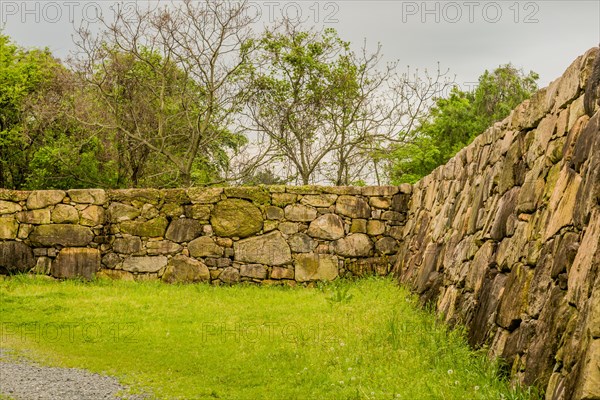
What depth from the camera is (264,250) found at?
38.8 ft

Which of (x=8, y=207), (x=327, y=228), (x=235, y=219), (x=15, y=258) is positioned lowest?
(x=15, y=258)

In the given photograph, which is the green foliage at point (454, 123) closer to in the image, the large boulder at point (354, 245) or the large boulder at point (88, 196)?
the large boulder at point (354, 245)

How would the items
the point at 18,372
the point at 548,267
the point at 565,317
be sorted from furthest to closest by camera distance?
1. the point at 18,372
2. the point at 548,267
3. the point at 565,317

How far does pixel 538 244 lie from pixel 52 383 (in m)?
4.24

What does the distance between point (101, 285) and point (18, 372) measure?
5.32 meters

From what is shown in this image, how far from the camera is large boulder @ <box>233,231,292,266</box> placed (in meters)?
11.8

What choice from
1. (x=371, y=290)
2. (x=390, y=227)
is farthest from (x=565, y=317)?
(x=390, y=227)

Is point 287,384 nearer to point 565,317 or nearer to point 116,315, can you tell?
point 565,317

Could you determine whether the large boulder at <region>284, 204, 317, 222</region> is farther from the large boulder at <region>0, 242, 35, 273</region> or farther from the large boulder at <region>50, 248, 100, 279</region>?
the large boulder at <region>0, 242, 35, 273</region>

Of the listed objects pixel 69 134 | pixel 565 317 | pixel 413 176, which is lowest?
pixel 565 317

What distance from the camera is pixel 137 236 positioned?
39.0 ft

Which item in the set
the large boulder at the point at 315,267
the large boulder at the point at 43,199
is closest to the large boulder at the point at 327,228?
the large boulder at the point at 315,267

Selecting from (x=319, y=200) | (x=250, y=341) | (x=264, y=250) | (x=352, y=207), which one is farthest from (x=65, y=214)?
(x=250, y=341)

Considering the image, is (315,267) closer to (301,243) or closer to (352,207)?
(301,243)
